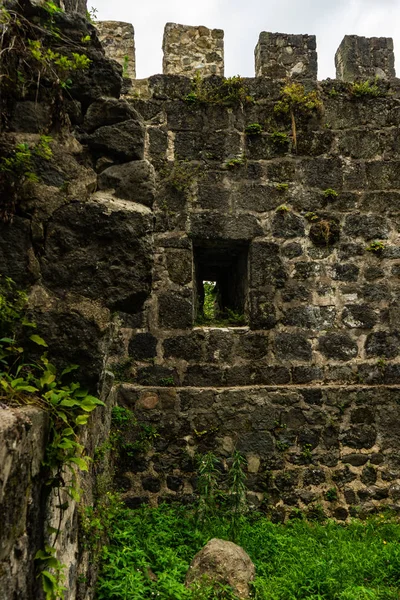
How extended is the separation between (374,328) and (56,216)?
4.09 meters

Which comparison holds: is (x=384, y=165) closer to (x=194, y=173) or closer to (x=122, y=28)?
(x=194, y=173)

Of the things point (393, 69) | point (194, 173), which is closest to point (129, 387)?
point (194, 173)

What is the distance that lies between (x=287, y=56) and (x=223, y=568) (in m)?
4.95

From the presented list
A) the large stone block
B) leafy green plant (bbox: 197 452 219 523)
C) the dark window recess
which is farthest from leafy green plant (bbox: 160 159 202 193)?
the large stone block

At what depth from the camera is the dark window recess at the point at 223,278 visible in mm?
5789

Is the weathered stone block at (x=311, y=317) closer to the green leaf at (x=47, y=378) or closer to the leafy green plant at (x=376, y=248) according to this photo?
the leafy green plant at (x=376, y=248)

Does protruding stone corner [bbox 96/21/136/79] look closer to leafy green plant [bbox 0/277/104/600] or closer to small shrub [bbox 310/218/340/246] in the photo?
small shrub [bbox 310/218/340/246]

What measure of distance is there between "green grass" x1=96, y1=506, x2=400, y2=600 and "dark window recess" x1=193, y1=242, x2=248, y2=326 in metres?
1.89

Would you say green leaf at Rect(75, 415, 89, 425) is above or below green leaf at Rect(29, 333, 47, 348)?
below

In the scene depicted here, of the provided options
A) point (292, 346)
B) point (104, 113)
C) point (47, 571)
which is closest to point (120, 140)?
point (104, 113)

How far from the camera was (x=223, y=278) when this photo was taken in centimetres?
668

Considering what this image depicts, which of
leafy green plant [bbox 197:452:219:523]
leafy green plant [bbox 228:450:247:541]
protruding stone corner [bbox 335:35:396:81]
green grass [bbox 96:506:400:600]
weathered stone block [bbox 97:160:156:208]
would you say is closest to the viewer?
weathered stone block [bbox 97:160:156:208]

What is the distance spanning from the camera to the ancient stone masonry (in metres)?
5.35

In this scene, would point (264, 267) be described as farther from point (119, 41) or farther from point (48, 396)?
point (48, 396)
